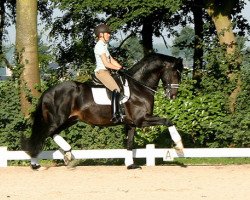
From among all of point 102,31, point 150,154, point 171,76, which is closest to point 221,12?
point 171,76

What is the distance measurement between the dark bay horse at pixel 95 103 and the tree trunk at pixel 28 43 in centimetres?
301

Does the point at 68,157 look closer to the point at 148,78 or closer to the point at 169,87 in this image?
the point at 148,78

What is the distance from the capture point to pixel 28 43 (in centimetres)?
1592

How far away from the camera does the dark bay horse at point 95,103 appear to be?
12625mm

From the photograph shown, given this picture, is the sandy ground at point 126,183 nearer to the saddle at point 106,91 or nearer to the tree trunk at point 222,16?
the saddle at point 106,91

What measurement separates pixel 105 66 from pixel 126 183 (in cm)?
271

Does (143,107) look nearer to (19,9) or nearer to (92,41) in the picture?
(19,9)

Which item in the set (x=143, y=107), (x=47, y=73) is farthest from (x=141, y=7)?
(x=143, y=107)

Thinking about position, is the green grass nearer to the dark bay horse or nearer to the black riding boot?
the dark bay horse

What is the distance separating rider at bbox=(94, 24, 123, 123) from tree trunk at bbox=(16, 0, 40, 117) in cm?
378

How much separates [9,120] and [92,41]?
1474 centimetres

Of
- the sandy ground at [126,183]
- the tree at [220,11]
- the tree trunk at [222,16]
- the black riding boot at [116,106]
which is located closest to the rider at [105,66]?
the black riding boot at [116,106]

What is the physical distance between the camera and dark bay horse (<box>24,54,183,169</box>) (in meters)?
12.6

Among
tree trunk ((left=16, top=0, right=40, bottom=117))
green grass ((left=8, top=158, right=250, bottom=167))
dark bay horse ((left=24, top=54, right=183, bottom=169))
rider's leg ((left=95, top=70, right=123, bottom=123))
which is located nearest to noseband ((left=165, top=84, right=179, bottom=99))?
dark bay horse ((left=24, top=54, right=183, bottom=169))
